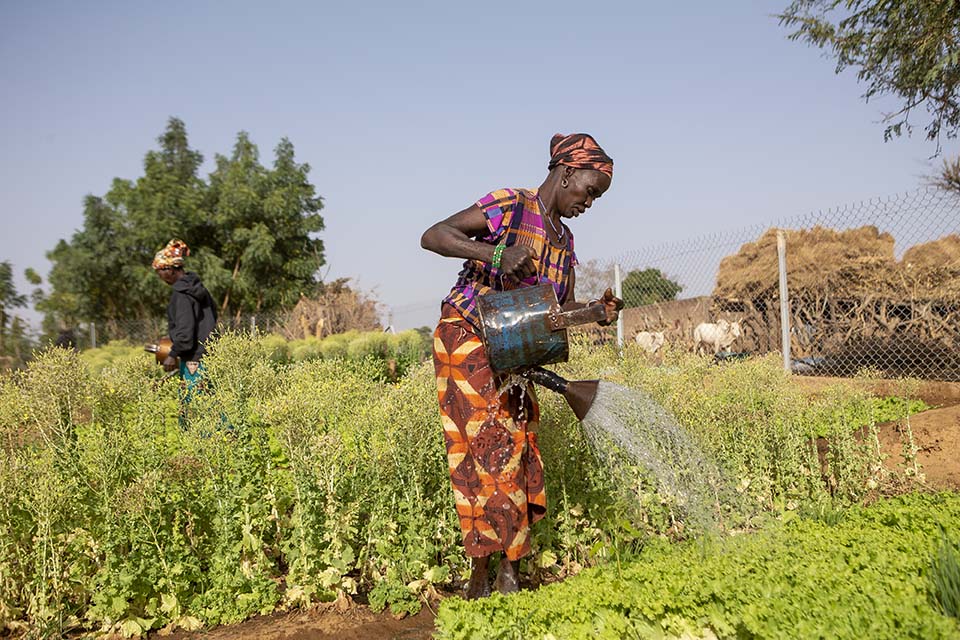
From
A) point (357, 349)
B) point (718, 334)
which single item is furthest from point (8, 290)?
point (718, 334)

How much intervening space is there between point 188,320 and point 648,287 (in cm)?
663

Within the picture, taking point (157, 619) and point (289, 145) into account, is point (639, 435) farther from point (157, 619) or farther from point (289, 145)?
point (289, 145)

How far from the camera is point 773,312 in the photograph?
9.38 meters

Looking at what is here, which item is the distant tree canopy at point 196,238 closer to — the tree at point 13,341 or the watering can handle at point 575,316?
the tree at point 13,341

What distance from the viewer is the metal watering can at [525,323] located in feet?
9.14

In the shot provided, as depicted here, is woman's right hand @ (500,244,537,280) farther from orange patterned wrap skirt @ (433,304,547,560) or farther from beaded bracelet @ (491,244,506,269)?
orange patterned wrap skirt @ (433,304,547,560)

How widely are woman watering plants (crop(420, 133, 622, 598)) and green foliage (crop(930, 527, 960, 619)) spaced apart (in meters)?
1.36

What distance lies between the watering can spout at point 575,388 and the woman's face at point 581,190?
2.30 ft

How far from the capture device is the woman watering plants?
9.85 ft

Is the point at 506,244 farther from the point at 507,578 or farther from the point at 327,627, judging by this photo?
the point at 327,627

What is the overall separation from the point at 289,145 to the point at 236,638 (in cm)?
2802

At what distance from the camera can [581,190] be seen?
306 cm

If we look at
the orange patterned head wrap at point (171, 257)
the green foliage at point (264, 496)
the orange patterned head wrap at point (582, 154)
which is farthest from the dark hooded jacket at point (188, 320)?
the orange patterned head wrap at point (582, 154)

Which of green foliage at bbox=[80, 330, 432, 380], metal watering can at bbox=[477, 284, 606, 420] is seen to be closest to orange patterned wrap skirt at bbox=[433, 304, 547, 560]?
metal watering can at bbox=[477, 284, 606, 420]
